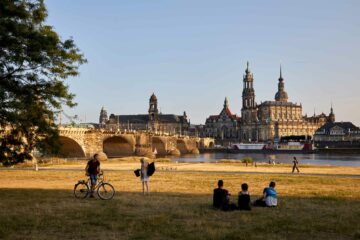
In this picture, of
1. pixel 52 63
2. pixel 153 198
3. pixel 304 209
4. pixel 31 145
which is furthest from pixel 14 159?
pixel 304 209

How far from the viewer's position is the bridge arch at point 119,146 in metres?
110

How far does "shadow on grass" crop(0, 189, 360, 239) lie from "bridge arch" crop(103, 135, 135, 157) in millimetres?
89506

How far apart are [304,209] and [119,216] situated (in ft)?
21.6

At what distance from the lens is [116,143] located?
118 metres

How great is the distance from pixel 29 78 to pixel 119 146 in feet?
336

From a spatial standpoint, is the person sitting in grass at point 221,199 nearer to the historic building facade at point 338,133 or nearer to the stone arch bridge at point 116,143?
the stone arch bridge at point 116,143

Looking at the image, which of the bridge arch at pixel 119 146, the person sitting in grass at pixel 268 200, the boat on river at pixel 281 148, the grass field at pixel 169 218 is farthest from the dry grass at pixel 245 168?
the boat on river at pixel 281 148

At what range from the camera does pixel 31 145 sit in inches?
730

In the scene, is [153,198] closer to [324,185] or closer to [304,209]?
[304,209]

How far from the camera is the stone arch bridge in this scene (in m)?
83.5

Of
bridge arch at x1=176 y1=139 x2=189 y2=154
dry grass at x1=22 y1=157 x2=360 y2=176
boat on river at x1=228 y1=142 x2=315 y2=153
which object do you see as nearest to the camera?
dry grass at x1=22 y1=157 x2=360 y2=176

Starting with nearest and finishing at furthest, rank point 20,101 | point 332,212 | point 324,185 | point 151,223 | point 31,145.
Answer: point 151,223 < point 332,212 < point 20,101 < point 31,145 < point 324,185

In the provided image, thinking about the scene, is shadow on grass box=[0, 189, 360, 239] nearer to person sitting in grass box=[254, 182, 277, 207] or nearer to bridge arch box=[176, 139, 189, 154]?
person sitting in grass box=[254, 182, 277, 207]

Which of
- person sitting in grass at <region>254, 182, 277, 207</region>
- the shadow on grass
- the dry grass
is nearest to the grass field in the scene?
the shadow on grass
